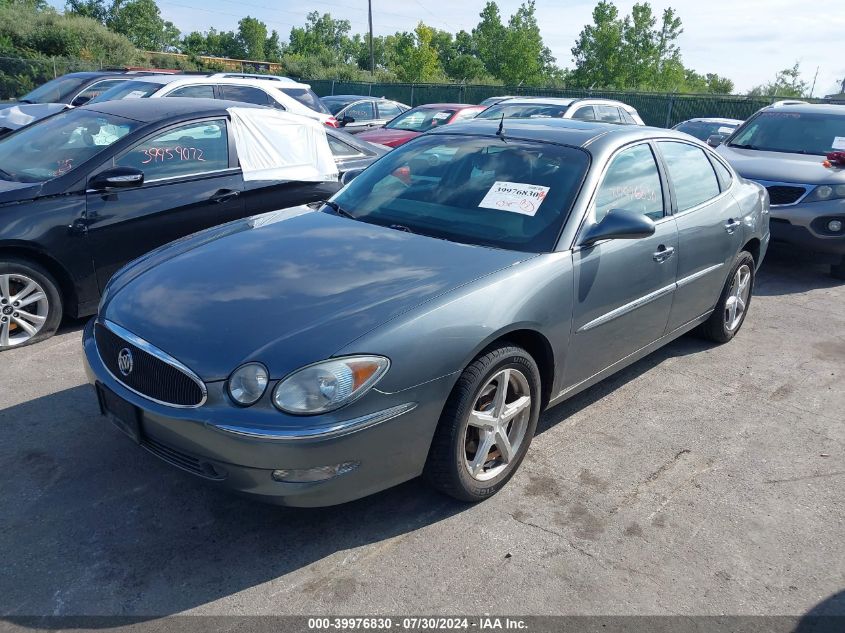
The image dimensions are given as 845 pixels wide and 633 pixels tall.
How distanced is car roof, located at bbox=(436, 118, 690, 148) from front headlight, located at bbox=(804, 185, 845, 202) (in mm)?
3546

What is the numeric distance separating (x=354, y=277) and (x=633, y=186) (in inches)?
73.9

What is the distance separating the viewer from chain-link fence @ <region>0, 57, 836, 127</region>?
2302 cm

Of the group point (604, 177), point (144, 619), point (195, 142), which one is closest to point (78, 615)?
point (144, 619)

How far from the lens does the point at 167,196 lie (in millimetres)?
5484

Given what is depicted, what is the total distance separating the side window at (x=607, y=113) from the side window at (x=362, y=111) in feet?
23.6

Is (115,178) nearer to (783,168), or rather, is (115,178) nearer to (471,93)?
(783,168)

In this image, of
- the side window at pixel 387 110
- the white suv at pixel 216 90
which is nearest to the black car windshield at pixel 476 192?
the white suv at pixel 216 90

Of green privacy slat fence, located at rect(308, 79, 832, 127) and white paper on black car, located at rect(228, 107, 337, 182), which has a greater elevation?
white paper on black car, located at rect(228, 107, 337, 182)


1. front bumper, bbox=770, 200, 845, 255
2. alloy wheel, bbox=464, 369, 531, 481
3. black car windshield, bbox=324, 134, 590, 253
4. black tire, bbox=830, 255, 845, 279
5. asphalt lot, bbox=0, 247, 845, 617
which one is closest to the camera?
asphalt lot, bbox=0, 247, 845, 617

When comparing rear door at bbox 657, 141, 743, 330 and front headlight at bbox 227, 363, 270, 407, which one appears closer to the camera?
front headlight at bbox 227, 363, 270, 407

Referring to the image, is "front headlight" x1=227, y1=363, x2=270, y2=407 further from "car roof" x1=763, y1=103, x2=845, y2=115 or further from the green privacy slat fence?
the green privacy slat fence

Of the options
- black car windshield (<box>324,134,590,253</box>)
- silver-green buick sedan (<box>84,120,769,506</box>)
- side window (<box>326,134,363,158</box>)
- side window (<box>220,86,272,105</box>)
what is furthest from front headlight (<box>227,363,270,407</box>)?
side window (<box>220,86,272,105</box>)

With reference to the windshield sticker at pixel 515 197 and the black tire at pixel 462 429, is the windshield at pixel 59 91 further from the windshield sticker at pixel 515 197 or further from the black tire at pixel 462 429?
the black tire at pixel 462 429

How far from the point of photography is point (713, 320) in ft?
17.7
